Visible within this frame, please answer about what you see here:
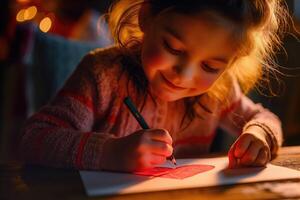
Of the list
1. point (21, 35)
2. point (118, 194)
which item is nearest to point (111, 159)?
point (118, 194)

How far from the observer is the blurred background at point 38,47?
58.8 inches

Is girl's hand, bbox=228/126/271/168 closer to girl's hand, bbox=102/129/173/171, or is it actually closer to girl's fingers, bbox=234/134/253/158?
girl's fingers, bbox=234/134/253/158

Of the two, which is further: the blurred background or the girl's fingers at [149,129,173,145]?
the blurred background


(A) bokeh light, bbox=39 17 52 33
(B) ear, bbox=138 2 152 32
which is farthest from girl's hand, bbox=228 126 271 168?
(A) bokeh light, bbox=39 17 52 33

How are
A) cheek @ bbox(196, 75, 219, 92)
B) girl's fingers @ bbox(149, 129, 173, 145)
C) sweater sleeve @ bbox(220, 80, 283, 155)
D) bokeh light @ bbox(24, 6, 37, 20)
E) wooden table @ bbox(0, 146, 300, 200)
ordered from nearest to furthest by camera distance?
1. wooden table @ bbox(0, 146, 300, 200)
2. girl's fingers @ bbox(149, 129, 173, 145)
3. cheek @ bbox(196, 75, 219, 92)
4. sweater sleeve @ bbox(220, 80, 283, 155)
5. bokeh light @ bbox(24, 6, 37, 20)

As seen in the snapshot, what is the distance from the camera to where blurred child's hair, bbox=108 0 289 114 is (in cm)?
74

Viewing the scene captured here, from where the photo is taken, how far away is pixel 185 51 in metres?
0.71

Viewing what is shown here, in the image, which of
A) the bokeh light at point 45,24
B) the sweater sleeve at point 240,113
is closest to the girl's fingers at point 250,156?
the sweater sleeve at point 240,113

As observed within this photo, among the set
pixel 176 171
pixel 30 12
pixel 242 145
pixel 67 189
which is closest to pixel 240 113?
pixel 242 145

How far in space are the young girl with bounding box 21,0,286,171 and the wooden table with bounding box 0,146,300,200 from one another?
5 cm

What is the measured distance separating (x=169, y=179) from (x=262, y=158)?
19 centimetres

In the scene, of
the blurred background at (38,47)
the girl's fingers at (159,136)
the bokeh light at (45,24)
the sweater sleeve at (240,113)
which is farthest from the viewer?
the bokeh light at (45,24)

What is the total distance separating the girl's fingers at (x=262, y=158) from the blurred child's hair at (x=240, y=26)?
160mm

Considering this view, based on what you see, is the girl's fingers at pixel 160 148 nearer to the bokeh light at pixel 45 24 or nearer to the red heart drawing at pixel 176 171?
the red heart drawing at pixel 176 171
